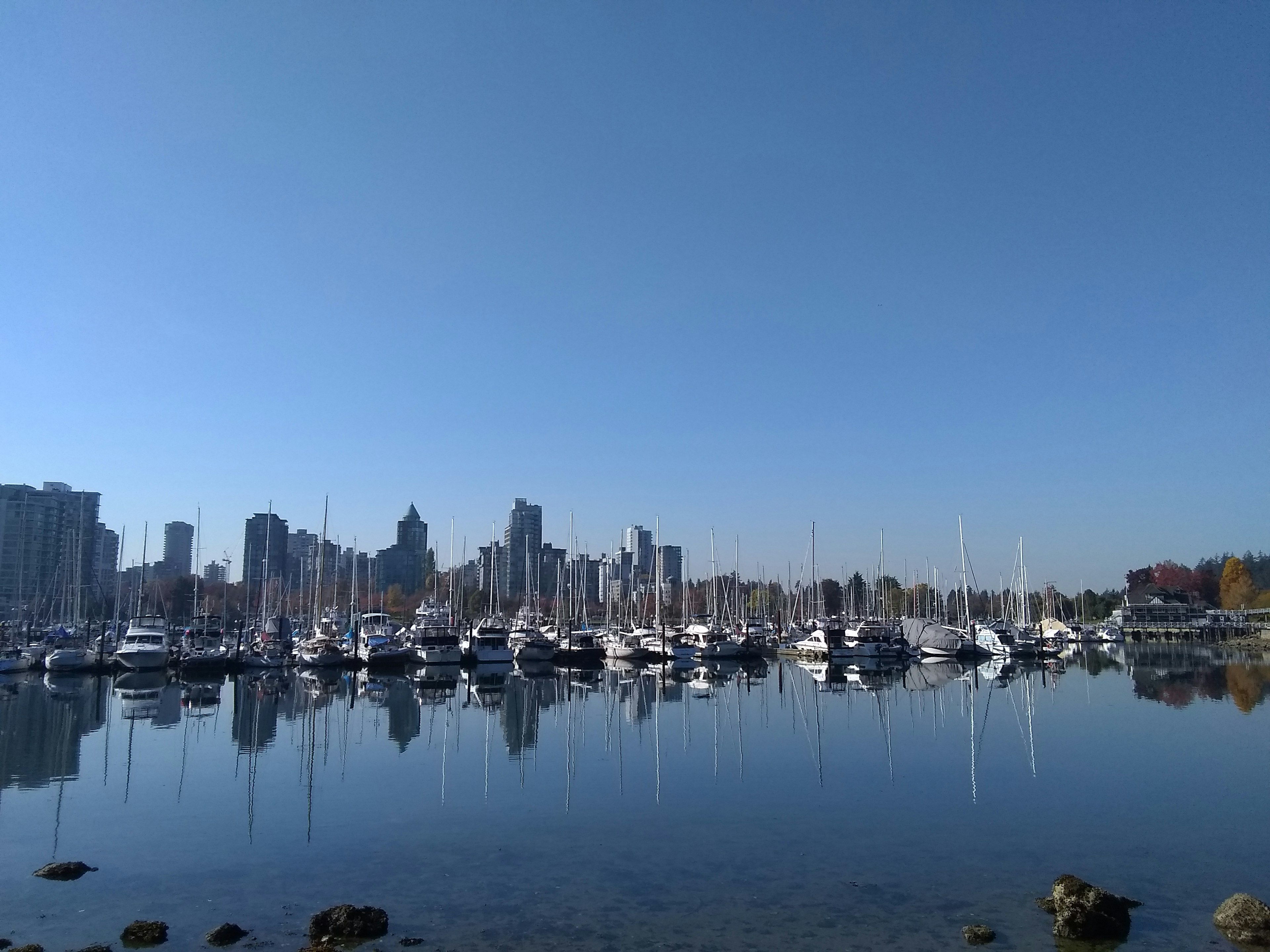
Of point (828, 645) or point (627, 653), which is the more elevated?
point (828, 645)

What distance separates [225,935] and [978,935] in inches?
496

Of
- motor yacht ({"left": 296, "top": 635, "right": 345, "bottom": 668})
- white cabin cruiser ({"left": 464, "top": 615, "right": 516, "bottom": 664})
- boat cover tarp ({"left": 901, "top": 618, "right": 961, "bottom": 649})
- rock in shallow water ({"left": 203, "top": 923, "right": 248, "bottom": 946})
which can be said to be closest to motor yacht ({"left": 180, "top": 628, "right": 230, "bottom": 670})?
motor yacht ({"left": 296, "top": 635, "right": 345, "bottom": 668})

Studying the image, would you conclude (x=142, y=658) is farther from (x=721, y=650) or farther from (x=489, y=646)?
(x=721, y=650)

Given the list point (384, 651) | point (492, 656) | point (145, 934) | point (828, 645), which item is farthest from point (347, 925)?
point (828, 645)

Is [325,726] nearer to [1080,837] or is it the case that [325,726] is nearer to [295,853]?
[295,853]

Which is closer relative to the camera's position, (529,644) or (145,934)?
(145,934)

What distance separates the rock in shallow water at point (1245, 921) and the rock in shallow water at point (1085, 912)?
1463 mm

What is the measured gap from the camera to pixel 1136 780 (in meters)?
28.3

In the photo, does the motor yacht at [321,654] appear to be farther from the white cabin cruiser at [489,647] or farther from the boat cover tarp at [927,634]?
the boat cover tarp at [927,634]

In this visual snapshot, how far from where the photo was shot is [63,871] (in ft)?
60.1

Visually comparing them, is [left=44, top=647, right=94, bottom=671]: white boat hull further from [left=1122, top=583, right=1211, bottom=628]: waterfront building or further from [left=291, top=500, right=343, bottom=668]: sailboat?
[left=1122, top=583, right=1211, bottom=628]: waterfront building

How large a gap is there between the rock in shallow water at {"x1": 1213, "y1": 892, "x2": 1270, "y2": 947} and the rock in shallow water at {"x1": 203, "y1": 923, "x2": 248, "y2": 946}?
16546mm

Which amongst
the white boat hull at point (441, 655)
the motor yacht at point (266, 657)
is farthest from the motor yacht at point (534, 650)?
the motor yacht at point (266, 657)

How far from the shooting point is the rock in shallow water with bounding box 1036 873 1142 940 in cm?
1498
